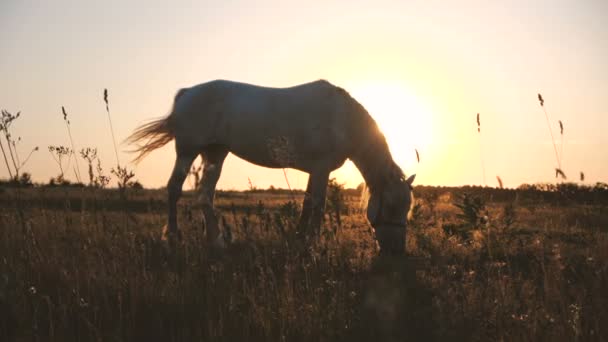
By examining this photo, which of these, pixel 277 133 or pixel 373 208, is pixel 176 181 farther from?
pixel 373 208

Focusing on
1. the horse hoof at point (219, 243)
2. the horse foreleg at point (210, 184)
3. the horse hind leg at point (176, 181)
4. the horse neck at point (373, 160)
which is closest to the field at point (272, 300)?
the horse hoof at point (219, 243)

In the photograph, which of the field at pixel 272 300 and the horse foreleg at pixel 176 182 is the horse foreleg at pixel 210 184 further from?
the field at pixel 272 300

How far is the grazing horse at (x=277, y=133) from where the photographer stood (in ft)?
24.9

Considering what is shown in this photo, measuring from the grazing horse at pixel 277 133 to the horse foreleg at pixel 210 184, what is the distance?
1cm

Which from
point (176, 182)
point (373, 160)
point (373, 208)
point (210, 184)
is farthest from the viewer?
point (210, 184)

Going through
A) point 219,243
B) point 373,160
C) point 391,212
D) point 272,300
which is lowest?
point 272,300

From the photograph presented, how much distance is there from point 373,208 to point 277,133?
1.79m

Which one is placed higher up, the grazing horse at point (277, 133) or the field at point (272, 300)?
the grazing horse at point (277, 133)

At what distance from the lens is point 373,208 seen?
708 cm

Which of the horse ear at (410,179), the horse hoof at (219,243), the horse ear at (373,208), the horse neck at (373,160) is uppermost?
the horse neck at (373,160)

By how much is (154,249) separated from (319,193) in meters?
2.87

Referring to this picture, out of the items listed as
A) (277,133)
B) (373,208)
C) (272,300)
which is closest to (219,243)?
(272,300)

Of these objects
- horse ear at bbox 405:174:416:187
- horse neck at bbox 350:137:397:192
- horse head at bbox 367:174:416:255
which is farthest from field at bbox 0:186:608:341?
horse neck at bbox 350:137:397:192

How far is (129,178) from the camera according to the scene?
15.9ft
